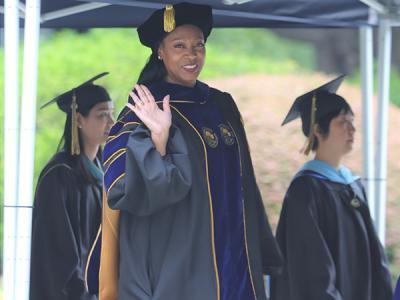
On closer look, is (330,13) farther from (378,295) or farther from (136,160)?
(136,160)

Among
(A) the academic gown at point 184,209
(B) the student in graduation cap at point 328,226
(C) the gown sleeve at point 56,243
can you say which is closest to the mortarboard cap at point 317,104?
(B) the student in graduation cap at point 328,226

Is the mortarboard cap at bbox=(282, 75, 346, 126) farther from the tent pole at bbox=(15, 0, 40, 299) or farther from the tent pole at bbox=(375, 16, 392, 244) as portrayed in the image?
the tent pole at bbox=(15, 0, 40, 299)

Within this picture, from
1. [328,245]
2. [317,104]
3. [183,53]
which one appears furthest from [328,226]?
[183,53]

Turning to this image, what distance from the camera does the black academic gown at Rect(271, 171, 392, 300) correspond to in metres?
6.03

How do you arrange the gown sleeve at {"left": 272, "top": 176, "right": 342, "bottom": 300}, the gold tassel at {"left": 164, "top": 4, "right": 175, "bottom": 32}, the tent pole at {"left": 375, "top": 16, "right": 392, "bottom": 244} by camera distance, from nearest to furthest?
1. the gold tassel at {"left": 164, "top": 4, "right": 175, "bottom": 32}
2. the gown sleeve at {"left": 272, "top": 176, "right": 342, "bottom": 300}
3. the tent pole at {"left": 375, "top": 16, "right": 392, "bottom": 244}

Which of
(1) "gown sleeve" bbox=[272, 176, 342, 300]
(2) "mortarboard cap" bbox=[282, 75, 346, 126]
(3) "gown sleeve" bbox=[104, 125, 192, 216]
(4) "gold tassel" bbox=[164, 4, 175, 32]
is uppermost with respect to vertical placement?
(4) "gold tassel" bbox=[164, 4, 175, 32]

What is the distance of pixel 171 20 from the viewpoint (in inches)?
190

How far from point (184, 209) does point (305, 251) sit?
1526 millimetres

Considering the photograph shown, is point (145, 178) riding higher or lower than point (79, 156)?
lower

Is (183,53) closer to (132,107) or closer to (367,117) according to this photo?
(132,107)

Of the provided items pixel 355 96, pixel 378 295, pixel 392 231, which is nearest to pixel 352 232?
pixel 378 295

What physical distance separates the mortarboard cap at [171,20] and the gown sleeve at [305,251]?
1.46 m

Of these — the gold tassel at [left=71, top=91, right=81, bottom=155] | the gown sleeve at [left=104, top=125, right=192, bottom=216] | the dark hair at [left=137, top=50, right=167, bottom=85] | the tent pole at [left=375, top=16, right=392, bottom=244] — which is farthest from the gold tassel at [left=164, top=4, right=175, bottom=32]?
the tent pole at [left=375, top=16, right=392, bottom=244]

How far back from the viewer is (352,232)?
6.21 meters
